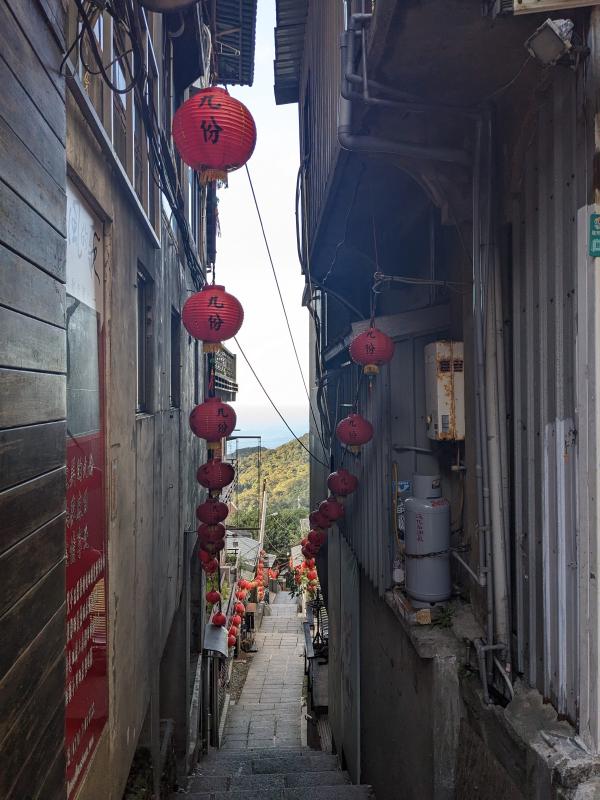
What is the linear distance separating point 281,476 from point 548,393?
7580 centimetres

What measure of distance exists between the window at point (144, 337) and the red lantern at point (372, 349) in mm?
2795

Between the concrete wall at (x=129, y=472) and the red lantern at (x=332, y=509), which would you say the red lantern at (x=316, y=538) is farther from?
the concrete wall at (x=129, y=472)

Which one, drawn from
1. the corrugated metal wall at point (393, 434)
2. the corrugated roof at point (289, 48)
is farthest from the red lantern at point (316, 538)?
the corrugated roof at point (289, 48)

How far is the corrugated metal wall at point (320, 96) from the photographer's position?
7707 mm

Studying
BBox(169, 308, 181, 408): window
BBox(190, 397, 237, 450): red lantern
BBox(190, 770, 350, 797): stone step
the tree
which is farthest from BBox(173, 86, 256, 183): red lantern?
the tree

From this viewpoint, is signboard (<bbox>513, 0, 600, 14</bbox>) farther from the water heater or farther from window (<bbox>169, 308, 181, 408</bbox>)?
window (<bbox>169, 308, 181, 408</bbox>)

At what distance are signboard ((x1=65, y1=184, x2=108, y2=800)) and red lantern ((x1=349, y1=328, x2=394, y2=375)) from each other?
3271 mm

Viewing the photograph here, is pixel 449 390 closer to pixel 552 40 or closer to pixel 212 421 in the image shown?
pixel 212 421

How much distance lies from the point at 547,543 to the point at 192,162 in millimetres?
4504

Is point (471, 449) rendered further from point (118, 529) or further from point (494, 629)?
point (118, 529)

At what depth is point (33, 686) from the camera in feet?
7.68

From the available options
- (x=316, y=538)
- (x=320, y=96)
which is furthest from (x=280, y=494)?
(x=320, y=96)

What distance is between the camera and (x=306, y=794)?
26.3 feet

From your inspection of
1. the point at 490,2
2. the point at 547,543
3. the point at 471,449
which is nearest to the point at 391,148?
the point at 490,2
